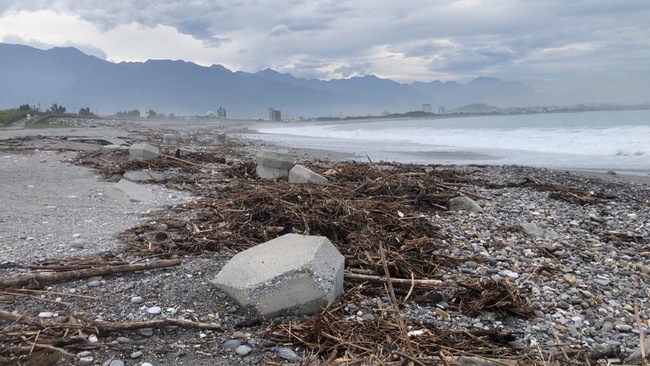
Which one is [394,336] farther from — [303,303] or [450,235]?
[450,235]

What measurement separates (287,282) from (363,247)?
1694 mm

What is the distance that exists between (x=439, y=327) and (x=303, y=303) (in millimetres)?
1051

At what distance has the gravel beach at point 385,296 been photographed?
10.6 feet

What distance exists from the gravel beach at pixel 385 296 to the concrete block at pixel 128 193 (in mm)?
133

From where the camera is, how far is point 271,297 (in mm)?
3652

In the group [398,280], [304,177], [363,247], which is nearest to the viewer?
[398,280]

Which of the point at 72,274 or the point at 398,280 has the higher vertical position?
the point at 72,274

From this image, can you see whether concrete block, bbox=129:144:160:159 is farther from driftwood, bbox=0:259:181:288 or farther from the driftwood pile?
driftwood, bbox=0:259:181:288

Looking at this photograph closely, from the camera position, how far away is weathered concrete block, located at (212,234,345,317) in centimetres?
366

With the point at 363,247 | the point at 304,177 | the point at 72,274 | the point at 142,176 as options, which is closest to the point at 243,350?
the point at 72,274

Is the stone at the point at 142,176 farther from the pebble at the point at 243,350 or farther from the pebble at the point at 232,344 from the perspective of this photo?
the pebble at the point at 243,350

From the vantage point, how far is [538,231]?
21.4 feet

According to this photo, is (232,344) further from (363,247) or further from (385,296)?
(363,247)

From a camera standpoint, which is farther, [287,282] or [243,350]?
[287,282]
